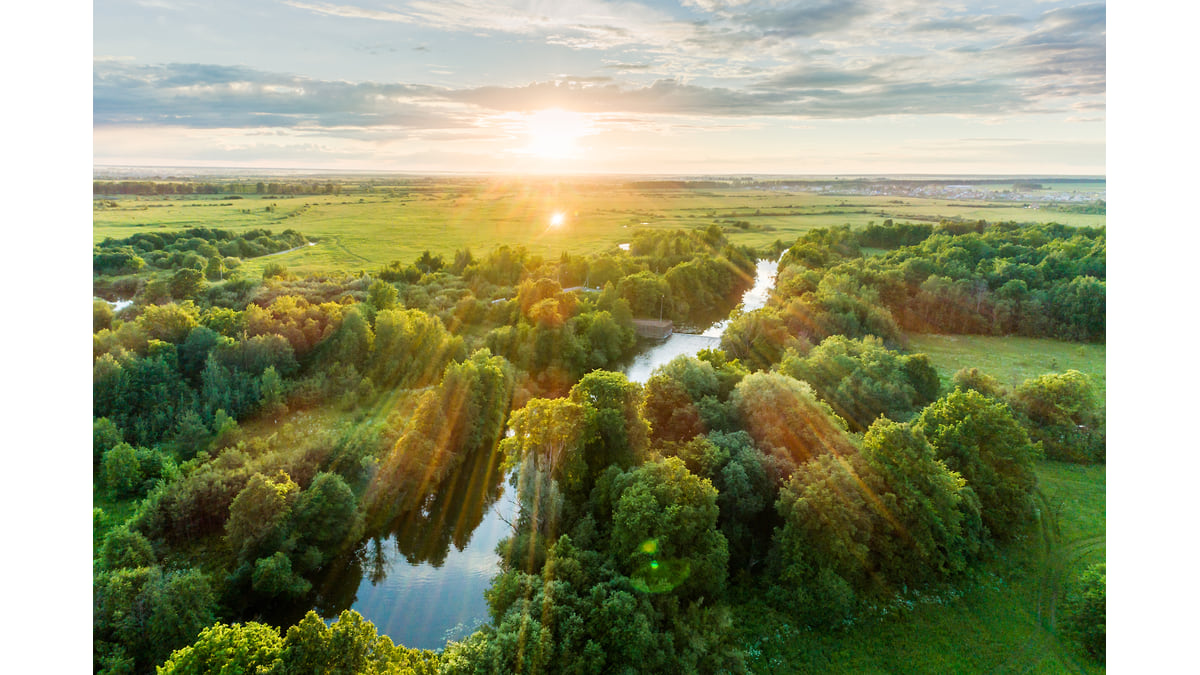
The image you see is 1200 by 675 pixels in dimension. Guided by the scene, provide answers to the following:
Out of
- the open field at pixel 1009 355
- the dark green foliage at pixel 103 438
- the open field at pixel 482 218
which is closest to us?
the dark green foliage at pixel 103 438

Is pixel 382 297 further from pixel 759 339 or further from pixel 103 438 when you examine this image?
pixel 759 339

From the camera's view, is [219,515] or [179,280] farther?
[179,280]

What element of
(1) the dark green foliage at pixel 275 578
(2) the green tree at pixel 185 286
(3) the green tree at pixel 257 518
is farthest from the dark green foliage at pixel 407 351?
(2) the green tree at pixel 185 286

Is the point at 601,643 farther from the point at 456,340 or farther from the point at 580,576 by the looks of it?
the point at 456,340

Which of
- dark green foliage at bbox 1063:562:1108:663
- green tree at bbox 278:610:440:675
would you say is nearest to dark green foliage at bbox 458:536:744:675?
green tree at bbox 278:610:440:675

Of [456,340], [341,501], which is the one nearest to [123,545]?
[341,501]

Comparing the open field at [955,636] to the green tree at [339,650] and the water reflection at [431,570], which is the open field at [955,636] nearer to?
the water reflection at [431,570]
